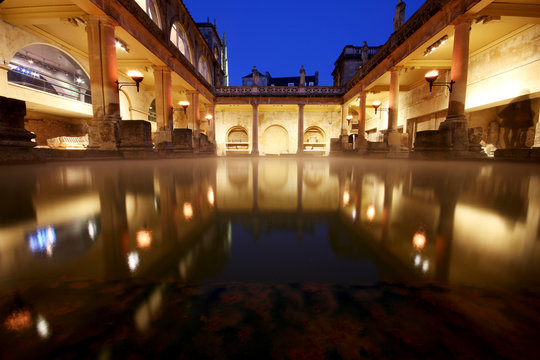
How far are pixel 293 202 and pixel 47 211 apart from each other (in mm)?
1386

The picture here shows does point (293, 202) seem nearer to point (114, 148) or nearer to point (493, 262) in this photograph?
point (493, 262)

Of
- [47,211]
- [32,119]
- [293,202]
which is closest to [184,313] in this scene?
[293,202]

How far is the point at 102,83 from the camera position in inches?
272

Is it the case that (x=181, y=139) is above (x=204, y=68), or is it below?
below

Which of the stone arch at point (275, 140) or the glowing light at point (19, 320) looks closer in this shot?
the glowing light at point (19, 320)

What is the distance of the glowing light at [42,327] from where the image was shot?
1.35 feet

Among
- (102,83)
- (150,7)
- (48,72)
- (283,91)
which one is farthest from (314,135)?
(48,72)

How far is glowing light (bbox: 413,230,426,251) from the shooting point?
811 mm

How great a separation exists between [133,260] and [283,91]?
1845 centimetres

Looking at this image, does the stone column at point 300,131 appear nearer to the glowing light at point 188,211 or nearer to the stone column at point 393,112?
the stone column at point 393,112

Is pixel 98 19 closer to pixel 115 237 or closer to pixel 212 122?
pixel 115 237

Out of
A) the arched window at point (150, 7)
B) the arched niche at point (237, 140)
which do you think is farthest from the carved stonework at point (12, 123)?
the arched niche at point (237, 140)

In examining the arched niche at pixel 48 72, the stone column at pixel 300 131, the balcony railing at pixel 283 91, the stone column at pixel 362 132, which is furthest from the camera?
the stone column at pixel 300 131

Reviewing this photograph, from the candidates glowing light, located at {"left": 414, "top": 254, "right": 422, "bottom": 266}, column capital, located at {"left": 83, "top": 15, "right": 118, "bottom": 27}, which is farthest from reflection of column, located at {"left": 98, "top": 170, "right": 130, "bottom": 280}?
column capital, located at {"left": 83, "top": 15, "right": 118, "bottom": 27}
